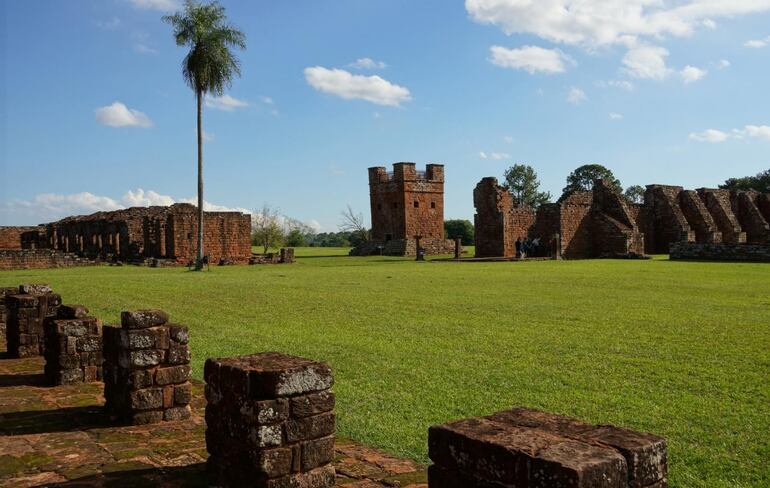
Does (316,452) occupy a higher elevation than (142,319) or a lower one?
lower

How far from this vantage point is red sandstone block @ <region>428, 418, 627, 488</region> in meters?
2.20

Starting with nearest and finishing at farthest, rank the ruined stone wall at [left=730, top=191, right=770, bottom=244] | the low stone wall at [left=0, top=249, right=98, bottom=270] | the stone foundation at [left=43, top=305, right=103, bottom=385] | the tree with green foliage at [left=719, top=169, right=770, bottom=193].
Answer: the stone foundation at [left=43, top=305, right=103, bottom=385] → the low stone wall at [left=0, top=249, right=98, bottom=270] → the ruined stone wall at [left=730, top=191, right=770, bottom=244] → the tree with green foliage at [left=719, top=169, right=770, bottom=193]

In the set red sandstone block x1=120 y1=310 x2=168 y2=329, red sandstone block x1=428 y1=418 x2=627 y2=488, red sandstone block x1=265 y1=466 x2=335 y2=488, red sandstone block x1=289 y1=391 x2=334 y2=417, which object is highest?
red sandstone block x1=120 y1=310 x2=168 y2=329

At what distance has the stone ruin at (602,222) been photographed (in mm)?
33125

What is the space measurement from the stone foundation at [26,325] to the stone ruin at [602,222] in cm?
2536

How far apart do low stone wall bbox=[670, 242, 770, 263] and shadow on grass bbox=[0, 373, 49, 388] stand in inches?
1004

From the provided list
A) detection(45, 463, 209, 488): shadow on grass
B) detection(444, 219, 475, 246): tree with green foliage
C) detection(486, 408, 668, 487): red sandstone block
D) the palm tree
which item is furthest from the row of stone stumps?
detection(444, 219, 475, 246): tree with green foliage

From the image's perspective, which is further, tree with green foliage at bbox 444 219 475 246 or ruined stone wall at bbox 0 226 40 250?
tree with green foliage at bbox 444 219 475 246

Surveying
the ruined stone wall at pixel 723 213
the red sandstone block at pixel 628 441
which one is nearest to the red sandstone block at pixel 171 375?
the red sandstone block at pixel 628 441

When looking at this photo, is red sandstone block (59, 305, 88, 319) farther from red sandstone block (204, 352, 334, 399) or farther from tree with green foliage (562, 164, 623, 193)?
tree with green foliage (562, 164, 623, 193)

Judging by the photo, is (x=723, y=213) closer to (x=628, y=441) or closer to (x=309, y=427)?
(x=309, y=427)

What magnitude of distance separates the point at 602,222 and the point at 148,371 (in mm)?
31697

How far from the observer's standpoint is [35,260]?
2961 cm

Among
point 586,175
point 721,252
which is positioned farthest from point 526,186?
point 721,252
